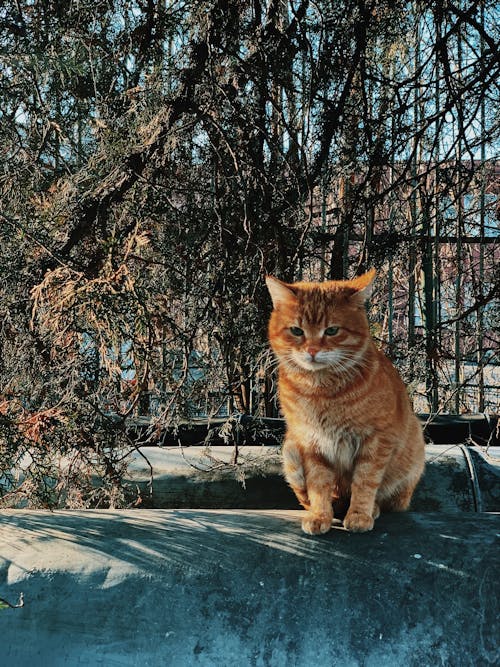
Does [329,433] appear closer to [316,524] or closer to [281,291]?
[316,524]

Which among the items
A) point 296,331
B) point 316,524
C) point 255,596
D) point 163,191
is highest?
point 163,191

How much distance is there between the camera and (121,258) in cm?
242

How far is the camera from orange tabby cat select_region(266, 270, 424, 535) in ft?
6.34

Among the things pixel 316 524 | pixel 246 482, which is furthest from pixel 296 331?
pixel 246 482

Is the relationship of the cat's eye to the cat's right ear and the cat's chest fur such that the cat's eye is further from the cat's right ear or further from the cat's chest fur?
the cat's chest fur

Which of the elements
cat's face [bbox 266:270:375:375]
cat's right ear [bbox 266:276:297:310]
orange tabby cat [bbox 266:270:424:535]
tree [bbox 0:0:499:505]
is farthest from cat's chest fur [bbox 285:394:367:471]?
tree [bbox 0:0:499:505]

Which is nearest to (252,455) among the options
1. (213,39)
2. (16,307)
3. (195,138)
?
(16,307)

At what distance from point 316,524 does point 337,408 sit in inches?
13.0

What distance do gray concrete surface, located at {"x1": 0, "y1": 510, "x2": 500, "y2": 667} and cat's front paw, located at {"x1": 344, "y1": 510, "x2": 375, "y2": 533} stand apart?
0.08 ft

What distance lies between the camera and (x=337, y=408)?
1935 mm

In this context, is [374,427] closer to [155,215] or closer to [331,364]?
[331,364]

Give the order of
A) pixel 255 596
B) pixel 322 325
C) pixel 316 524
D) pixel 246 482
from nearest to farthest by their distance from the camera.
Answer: pixel 255 596 → pixel 316 524 → pixel 322 325 → pixel 246 482

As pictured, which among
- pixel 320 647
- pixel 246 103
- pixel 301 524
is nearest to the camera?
pixel 320 647

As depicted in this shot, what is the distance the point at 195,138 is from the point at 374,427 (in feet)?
5.06
